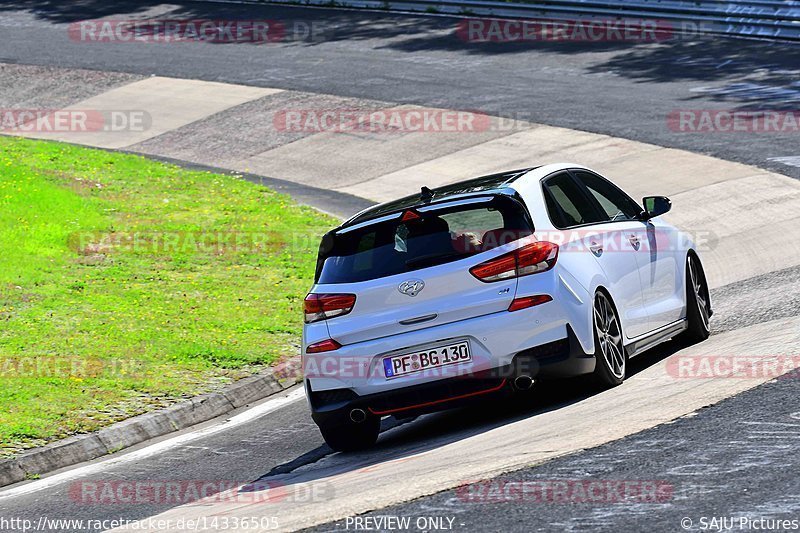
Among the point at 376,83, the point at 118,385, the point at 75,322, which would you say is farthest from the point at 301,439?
the point at 376,83

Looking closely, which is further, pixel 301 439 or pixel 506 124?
pixel 506 124

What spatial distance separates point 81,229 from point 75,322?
419 cm

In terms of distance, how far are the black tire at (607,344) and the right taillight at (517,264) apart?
506mm

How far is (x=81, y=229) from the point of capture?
16.8 m

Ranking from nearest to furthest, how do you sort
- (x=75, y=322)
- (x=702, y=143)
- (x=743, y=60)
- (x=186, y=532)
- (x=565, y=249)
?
(x=186, y=532) < (x=565, y=249) < (x=75, y=322) < (x=702, y=143) < (x=743, y=60)

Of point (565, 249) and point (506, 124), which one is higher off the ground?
point (565, 249)

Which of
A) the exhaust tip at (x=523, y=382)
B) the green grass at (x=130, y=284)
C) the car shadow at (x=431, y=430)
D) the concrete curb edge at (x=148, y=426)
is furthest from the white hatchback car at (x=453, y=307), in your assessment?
the green grass at (x=130, y=284)

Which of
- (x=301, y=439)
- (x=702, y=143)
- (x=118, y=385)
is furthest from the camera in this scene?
(x=702, y=143)

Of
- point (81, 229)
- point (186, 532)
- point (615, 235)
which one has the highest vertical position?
point (615, 235)

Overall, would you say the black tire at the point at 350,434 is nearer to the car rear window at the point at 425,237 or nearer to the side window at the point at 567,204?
the car rear window at the point at 425,237

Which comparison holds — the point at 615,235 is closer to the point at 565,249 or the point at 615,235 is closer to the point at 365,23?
the point at 565,249

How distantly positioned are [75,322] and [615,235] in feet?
18.8

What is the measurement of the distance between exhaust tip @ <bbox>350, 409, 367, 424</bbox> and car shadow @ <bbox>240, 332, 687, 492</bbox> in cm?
26

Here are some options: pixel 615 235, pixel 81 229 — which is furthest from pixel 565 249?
pixel 81 229
